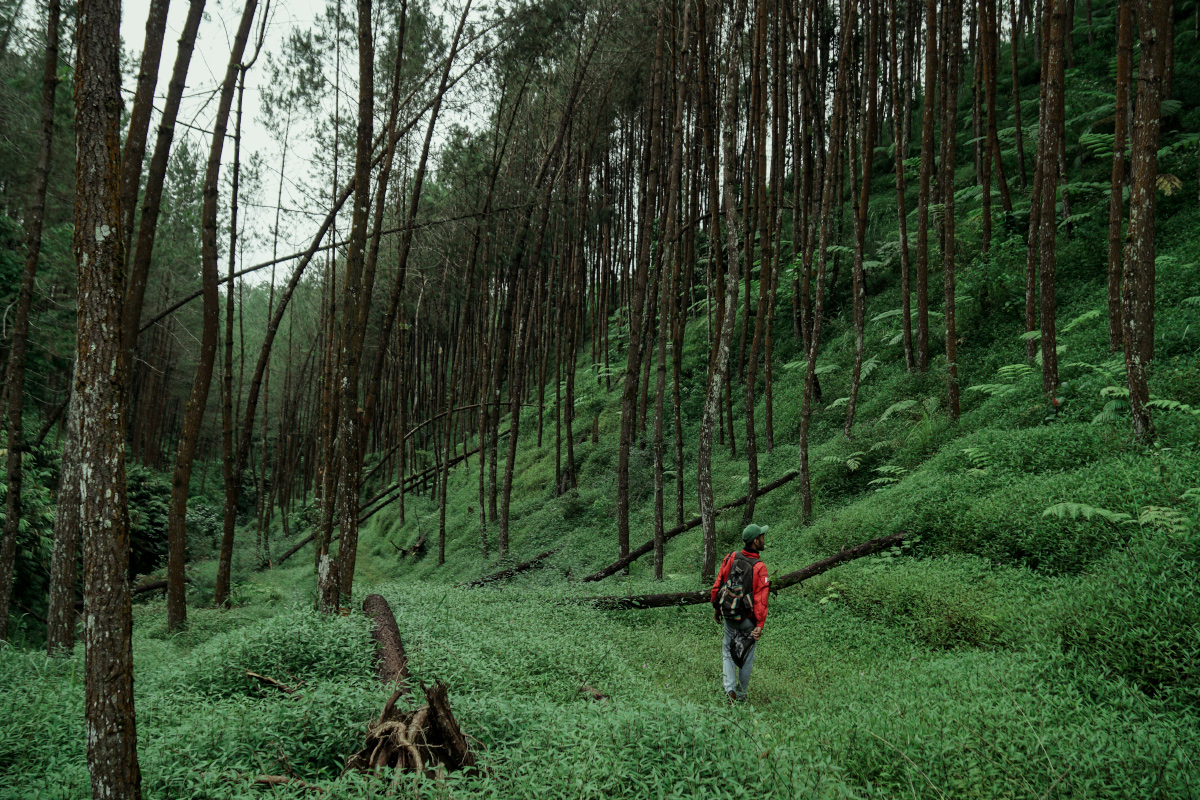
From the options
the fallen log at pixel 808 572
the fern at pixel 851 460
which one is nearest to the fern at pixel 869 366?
the fern at pixel 851 460

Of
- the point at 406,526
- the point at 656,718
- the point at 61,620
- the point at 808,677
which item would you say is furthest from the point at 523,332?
the point at 656,718

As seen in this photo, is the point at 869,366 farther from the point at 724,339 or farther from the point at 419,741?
the point at 419,741

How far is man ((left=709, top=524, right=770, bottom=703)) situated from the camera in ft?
17.9

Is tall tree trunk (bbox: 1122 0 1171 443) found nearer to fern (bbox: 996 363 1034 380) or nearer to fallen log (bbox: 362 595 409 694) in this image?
fern (bbox: 996 363 1034 380)

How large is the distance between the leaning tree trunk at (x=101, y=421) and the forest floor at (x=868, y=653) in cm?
57

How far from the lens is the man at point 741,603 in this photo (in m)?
5.46

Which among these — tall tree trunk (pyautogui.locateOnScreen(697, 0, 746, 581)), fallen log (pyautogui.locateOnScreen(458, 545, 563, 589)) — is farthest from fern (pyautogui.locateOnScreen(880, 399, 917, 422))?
fallen log (pyautogui.locateOnScreen(458, 545, 563, 589))

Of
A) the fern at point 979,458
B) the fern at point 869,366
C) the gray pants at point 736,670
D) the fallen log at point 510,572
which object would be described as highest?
the fern at point 869,366

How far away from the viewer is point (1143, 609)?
4488mm

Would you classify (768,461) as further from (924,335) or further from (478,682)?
(478,682)

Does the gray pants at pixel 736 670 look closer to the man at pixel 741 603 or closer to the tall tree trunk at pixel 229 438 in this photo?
the man at pixel 741 603

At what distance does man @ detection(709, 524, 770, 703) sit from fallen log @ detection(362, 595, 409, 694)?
8.60 ft

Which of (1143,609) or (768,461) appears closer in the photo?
(1143,609)

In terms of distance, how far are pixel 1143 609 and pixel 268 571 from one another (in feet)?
62.9
